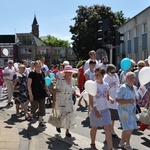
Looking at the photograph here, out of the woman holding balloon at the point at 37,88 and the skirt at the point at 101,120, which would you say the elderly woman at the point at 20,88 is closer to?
the woman holding balloon at the point at 37,88

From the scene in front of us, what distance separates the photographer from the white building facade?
29.9 meters

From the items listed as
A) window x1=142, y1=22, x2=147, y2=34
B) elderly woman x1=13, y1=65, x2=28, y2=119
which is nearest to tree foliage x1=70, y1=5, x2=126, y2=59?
window x1=142, y1=22, x2=147, y2=34

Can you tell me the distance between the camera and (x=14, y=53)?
285ft

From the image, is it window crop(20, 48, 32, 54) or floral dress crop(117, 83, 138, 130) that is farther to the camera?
window crop(20, 48, 32, 54)

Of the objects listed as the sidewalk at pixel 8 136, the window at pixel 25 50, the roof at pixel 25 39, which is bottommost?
the sidewalk at pixel 8 136

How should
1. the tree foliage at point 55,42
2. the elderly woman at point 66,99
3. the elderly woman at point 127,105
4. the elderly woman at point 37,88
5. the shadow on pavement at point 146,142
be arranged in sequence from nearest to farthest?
the elderly woman at point 127,105
the shadow on pavement at point 146,142
the elderly woman at point 66,99
the elderly woman at point 37,88
the tree foliage at point 55,42

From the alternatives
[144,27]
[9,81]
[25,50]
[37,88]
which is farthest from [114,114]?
[25,50]

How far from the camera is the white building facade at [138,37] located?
29.9 m

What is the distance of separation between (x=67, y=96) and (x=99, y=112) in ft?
4.71

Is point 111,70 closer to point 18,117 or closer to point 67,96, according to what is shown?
point 67,96

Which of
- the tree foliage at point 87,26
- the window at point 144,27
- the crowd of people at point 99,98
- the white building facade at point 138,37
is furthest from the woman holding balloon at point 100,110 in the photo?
the tree foliage at point 87,26

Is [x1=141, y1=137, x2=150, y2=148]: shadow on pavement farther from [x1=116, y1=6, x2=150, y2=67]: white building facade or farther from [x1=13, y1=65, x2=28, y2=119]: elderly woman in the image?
[x1=116, y1=6, x2=150, y2=67]: white building facade

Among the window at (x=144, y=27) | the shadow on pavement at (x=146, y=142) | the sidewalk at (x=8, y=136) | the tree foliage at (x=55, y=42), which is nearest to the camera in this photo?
the sidewalk at (x=8, y=136)

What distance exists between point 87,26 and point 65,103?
42774mm
